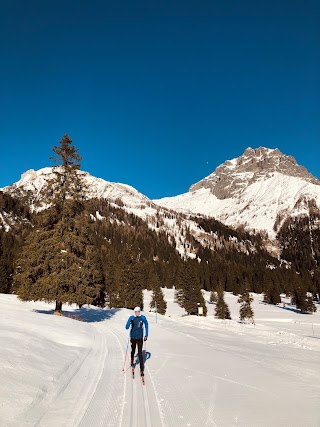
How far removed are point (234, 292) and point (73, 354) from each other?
121221 mm

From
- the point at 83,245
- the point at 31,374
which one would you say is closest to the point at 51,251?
the point at 83,245

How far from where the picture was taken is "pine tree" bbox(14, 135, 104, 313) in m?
23.2

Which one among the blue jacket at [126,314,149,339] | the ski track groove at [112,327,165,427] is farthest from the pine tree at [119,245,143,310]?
the ski track groove at [112,327,165,427]

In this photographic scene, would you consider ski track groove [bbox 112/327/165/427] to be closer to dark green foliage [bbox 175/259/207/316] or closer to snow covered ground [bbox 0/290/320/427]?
snow covered ground [bbox 0/290/320/427]

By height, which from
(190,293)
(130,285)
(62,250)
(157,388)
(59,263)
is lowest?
(190,293)

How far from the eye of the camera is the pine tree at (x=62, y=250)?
2323cm

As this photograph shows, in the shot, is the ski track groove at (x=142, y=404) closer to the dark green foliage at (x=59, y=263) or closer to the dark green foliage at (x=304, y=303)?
the dark green foliage at (x=59, y=263)

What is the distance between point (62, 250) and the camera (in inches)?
971

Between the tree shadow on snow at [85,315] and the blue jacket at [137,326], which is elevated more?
the blue jacket at [137,326]

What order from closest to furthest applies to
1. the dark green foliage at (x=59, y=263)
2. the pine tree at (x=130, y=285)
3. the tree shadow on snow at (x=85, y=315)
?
the dark green foliage at (x=59, y=263)
the tree shadow on snow at (x=85, y=315)
the pine tree at (x=130, y=285)

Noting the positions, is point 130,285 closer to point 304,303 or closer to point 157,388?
point 157,388

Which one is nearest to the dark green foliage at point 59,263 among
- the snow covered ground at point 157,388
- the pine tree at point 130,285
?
the snow covered ground at point 157,388

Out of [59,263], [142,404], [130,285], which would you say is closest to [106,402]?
[142,404]

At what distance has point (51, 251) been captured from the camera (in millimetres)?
24266
